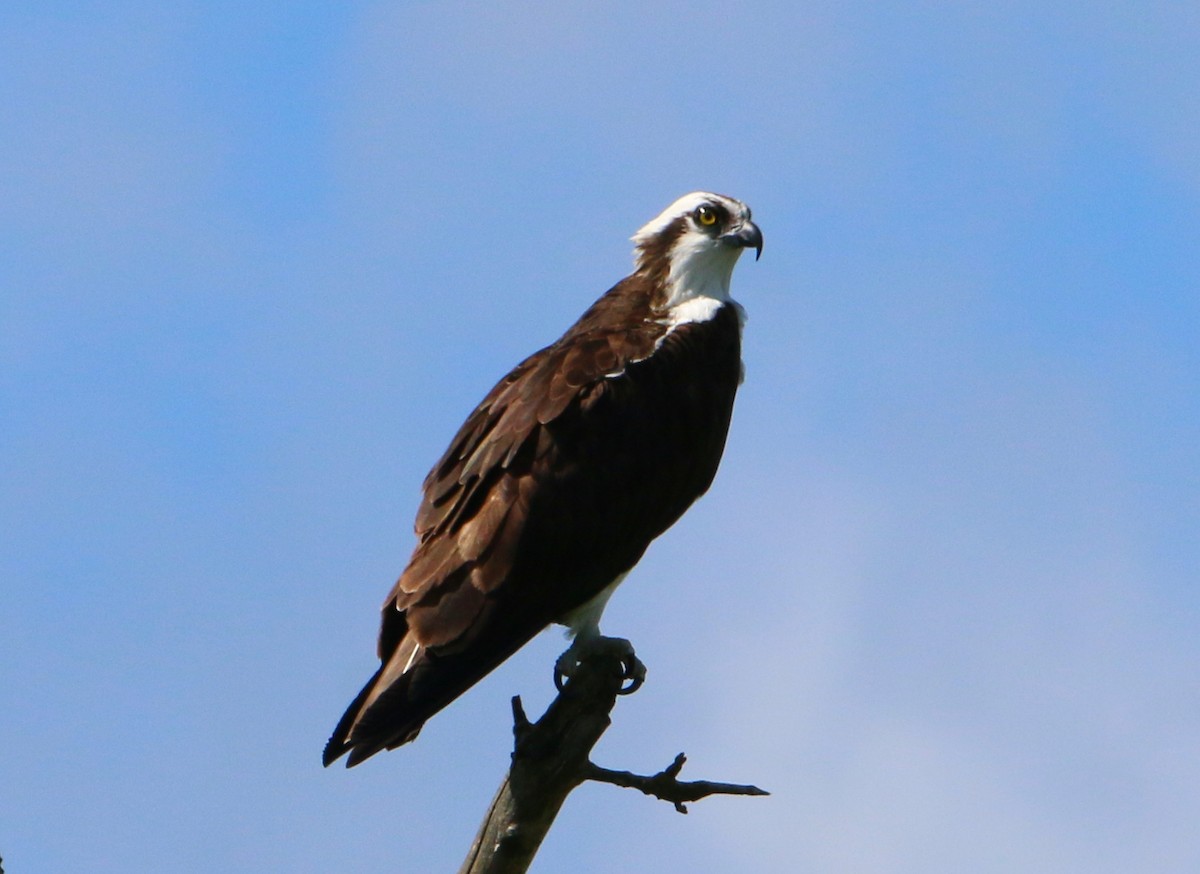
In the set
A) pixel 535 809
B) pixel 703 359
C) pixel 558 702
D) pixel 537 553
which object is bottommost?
pixel 535 809

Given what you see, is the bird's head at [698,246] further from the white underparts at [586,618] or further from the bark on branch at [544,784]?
the bark on branch at [544,784]

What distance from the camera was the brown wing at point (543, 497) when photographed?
6504 millimetres

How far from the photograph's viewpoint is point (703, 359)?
7.66 m

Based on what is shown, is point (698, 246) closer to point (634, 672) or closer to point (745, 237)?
point (745, 237)

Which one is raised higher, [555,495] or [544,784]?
[555,495]

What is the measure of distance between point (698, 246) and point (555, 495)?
188cm

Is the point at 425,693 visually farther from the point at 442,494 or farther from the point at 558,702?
the point at 442,494

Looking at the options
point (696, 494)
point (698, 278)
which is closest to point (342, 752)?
point (696, 494)

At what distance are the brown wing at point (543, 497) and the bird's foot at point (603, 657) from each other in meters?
0.18

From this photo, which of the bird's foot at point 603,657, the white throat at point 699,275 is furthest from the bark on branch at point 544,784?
the white throat at point 699,275

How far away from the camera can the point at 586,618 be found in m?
7.19

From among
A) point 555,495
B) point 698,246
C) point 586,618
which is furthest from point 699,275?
point 586,618

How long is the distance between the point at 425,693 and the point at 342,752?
392 millimetres

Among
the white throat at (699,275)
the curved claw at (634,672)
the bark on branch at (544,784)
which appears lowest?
the bark on branch at (544,784)
